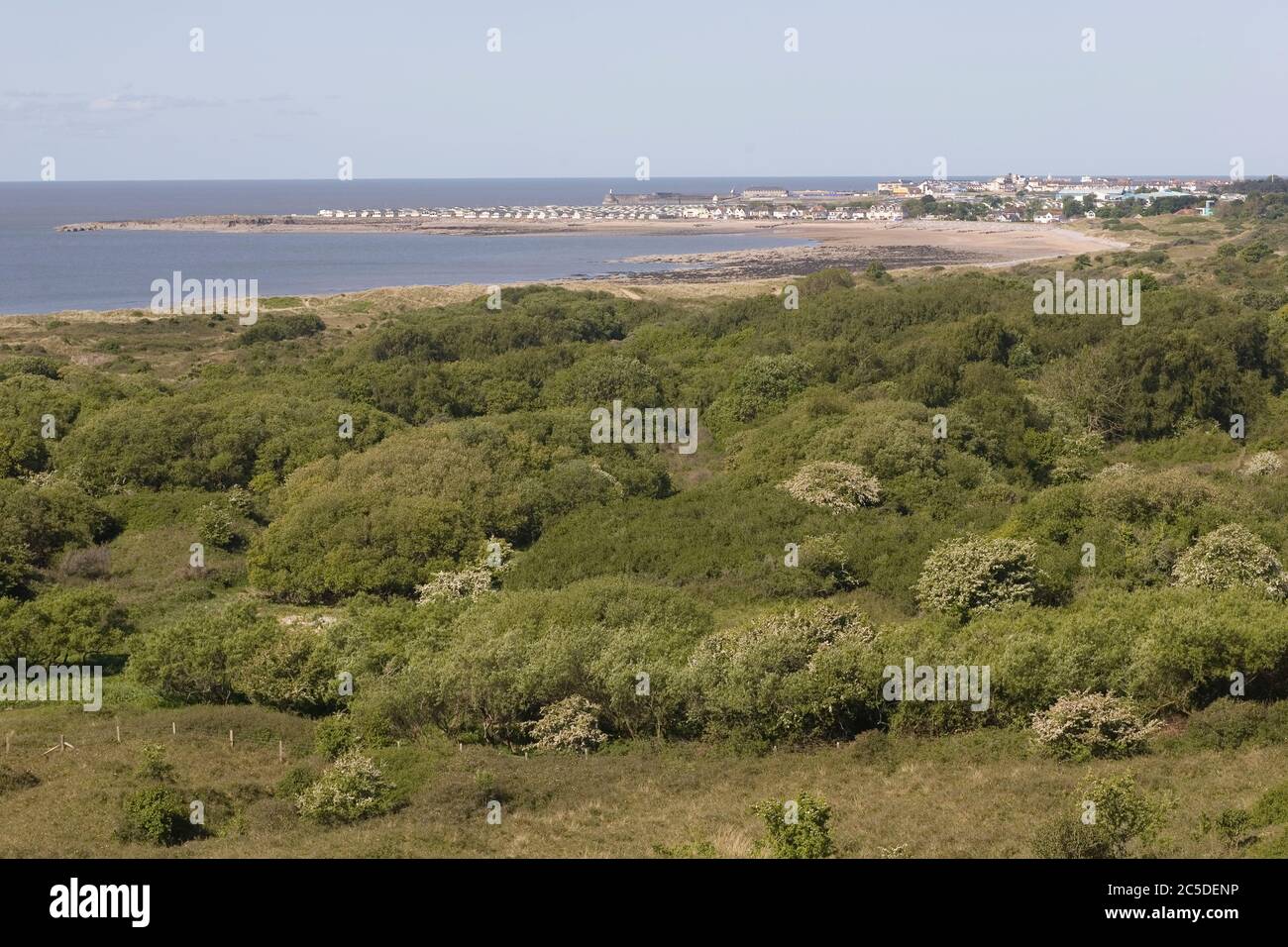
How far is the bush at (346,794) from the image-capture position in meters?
20.2

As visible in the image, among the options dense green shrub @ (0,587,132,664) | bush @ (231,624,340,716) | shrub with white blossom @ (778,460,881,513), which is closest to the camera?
bush @ (231,624,340,716)

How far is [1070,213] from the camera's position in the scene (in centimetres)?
17850

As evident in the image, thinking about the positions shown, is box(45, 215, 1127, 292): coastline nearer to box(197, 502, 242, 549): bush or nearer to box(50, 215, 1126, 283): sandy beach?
box(50, 215, 1126, 283): sandy beach

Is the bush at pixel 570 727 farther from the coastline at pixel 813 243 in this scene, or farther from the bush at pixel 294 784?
the coastline at pixel 813 243

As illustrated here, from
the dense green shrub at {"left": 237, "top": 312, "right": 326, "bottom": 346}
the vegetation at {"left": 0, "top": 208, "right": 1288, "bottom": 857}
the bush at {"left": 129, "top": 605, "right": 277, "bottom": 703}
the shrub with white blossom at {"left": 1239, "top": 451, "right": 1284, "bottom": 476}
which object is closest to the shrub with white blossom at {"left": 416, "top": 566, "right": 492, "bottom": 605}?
the vegetation at {"left": 0, "top": 208, "right": 1288, "bottom": 857}

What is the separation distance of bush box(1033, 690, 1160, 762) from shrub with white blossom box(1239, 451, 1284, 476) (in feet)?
67.0

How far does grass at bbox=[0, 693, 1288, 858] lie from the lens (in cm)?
1834

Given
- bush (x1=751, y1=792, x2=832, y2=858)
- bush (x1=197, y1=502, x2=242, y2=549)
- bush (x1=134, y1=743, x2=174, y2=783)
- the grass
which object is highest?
bush (x1=197, y1=502, x2=242, y2=549)

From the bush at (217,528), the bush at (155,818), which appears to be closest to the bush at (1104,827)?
the bush at (155,818)

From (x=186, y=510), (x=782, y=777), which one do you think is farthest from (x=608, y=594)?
(x=186, y=510)

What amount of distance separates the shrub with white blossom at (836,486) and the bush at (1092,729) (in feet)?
45.8

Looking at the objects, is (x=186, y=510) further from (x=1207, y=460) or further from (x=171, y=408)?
(x=1207, y=460)

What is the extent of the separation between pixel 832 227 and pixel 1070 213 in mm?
33419

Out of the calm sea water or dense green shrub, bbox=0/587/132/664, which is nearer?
dense green shrub, bbox=0/587/132/664
